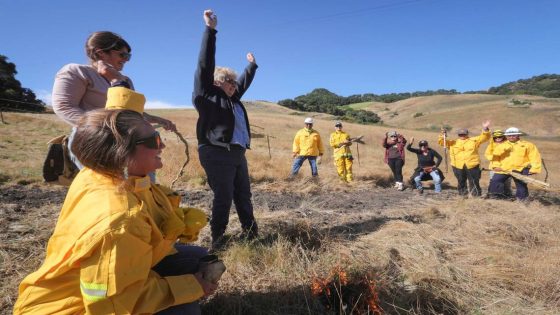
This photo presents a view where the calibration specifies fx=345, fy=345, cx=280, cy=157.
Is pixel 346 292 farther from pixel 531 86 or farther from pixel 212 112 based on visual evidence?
pixel 531 86

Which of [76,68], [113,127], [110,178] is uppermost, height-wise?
[76,68]

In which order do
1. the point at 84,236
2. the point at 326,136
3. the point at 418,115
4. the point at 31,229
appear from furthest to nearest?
the point at 418,115 < the point at 326,136 < the point at 31,229 < the point at 84,236

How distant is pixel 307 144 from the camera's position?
29.2 feet

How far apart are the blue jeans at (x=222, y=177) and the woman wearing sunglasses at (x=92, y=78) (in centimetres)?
89

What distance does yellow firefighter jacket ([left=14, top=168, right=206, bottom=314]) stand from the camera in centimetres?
121

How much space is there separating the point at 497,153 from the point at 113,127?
801 cm

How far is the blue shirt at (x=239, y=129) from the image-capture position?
305 centimetres

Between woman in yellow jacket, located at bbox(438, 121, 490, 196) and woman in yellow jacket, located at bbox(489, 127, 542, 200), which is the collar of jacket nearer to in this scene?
woman in yellow jacket, located at bbox(489, 127, 542, 200)

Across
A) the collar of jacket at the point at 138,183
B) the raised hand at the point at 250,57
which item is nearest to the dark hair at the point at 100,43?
the collar of jacket at the point at 138,183

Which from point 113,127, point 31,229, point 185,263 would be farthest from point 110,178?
point 31,229

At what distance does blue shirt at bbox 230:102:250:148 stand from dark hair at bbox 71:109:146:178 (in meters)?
1.62

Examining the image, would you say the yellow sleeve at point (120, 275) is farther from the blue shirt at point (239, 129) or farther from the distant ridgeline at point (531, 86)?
the distant ridgeline at point (531, 86)

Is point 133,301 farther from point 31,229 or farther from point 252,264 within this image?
point 31,229

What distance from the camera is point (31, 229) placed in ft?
11.2
